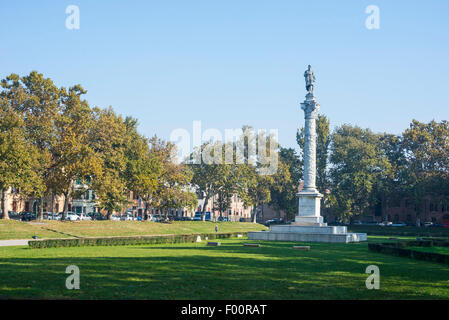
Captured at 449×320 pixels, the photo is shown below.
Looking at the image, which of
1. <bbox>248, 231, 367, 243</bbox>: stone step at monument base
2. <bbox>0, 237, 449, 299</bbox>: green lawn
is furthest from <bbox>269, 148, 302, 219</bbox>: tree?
<bbox>0, 237, 449, 299</bbox>: green lawn

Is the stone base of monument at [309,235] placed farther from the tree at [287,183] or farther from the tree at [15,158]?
the tree at [287,183]

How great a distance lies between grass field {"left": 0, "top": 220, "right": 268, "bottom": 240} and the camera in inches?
2020

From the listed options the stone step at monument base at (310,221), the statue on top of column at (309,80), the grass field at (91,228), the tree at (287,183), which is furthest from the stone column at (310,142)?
the tree at (287,183)

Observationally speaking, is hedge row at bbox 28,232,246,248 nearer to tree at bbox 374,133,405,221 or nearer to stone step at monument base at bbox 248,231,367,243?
stone step at monument base at bbox 248,231,367,243

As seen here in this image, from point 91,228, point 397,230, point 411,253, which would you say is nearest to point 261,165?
point 397,230

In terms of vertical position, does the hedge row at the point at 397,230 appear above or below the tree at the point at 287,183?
below

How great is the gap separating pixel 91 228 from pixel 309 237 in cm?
2681

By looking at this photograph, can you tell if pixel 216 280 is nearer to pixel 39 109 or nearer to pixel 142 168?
pixel 39 109

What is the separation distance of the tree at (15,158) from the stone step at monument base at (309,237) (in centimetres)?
2542

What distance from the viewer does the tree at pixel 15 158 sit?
53.2 metres

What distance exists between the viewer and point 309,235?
49.9 metres

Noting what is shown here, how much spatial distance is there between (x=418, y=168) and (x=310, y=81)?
1730 inches
